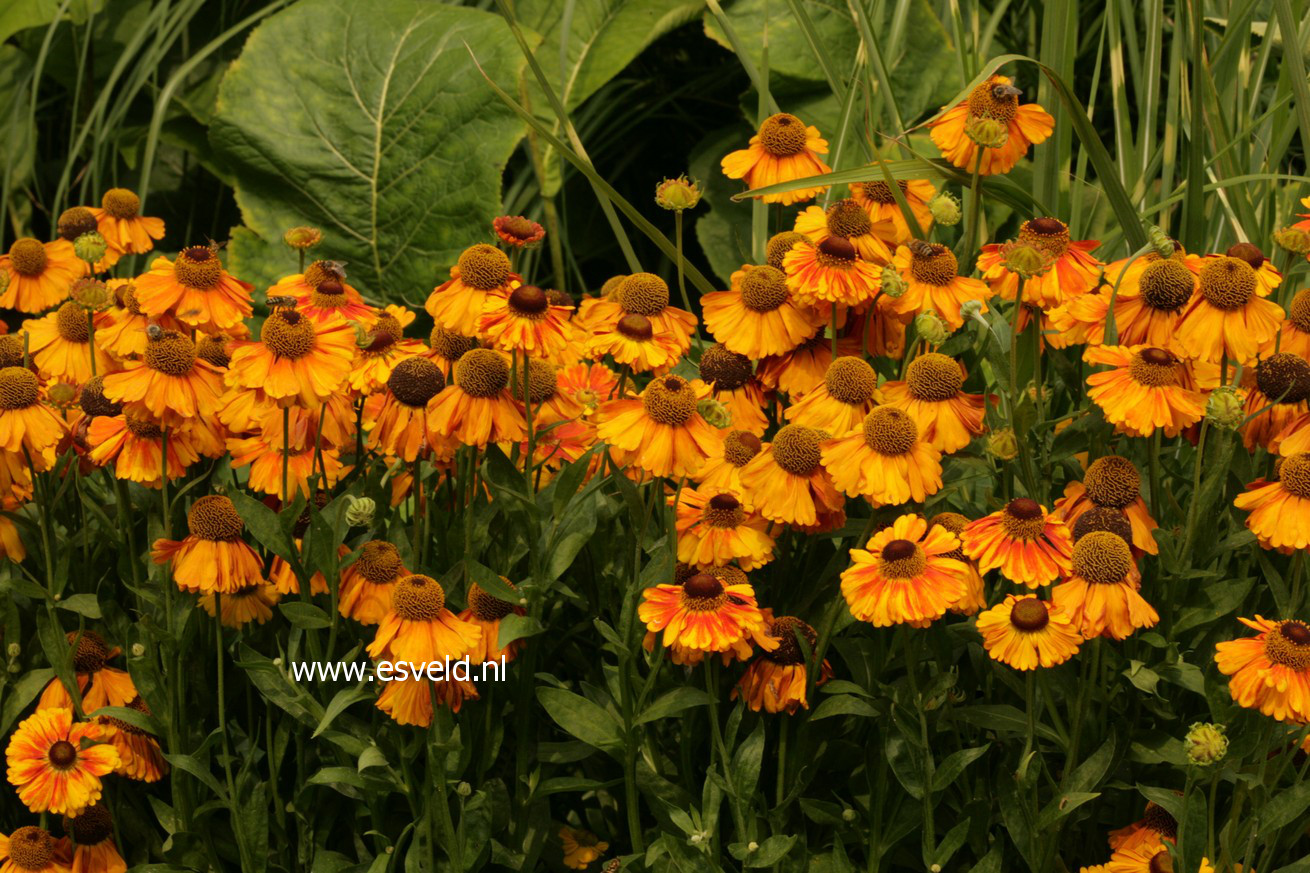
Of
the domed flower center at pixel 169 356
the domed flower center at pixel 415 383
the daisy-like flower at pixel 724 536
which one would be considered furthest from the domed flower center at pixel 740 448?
the domed flower center at pixel 169 356

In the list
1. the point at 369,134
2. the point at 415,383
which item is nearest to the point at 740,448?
the point at 415,383

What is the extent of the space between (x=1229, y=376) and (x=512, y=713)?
27.9 inches

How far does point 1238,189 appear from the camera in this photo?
73.0 inches

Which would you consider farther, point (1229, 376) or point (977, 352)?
point (977, 352)

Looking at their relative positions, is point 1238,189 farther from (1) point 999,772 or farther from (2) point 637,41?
(2) point 637,41

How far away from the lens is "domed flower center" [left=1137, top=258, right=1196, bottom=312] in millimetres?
1214

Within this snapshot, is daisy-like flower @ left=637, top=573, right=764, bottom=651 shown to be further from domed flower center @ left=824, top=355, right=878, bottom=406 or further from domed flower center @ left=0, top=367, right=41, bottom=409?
domed flower center @ left=0, top=367, right=41, bottom=409

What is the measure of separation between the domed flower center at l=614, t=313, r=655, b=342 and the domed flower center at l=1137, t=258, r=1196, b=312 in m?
0.42

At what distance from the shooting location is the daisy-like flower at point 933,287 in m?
1.26

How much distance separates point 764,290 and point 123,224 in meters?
0.79

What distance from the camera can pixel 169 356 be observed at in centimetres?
119

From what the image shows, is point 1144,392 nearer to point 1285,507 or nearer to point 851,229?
point 1285,507

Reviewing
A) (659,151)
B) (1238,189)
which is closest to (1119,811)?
(1238,189)

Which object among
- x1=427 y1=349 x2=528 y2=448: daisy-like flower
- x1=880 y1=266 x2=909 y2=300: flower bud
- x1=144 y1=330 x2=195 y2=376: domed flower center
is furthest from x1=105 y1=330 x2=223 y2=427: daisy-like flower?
x1=880 y1=266 x2=909 y2=300: flower bud
